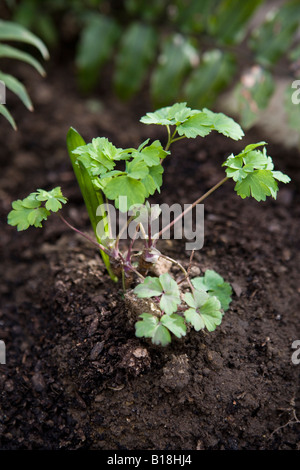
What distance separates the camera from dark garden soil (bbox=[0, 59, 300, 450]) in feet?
4.30

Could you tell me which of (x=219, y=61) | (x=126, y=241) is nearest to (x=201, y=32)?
(x=219, y=61)

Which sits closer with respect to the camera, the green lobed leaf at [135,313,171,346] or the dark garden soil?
the green lobed leaf at [135,313,171,346]

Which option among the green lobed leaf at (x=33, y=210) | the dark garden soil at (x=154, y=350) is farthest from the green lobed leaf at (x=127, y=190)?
the dark garden soil at (x=154, y=350)

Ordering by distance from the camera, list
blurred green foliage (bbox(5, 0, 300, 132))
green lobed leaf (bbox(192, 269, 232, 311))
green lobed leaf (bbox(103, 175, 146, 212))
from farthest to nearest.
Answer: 1. blurred green foliage (bbox(5, 0, 300, 132))
2. green lobed leaf (bbox(192, 269, 232, 311))
3. green lobed leaf (bbox(103, 175, 146, 212))

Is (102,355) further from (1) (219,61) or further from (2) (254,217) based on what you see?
(1) (219,61)

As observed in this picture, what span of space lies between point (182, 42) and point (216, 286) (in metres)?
1.54

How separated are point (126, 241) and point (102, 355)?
0.51 metres

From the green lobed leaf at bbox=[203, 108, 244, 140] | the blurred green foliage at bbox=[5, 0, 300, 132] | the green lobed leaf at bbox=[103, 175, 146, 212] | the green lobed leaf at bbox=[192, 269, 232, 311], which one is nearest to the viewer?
the green lobed leaf at bbox=[103, 175, 146, 212]

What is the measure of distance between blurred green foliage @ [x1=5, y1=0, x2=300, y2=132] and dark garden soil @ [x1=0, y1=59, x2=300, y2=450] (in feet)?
1.88

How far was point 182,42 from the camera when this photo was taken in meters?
2.39

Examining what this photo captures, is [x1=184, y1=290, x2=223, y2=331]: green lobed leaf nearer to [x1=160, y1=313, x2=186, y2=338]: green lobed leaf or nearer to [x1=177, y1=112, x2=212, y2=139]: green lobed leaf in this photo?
[x1=160, y1=313, x2=186, y2=338]: green lobed leaf

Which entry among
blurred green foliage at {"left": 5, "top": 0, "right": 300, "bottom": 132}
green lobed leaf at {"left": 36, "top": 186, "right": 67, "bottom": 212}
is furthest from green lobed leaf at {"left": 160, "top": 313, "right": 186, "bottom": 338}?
blurred green foliage at {"left": 5, "top": 0, "right": 300, "bottom": 132}

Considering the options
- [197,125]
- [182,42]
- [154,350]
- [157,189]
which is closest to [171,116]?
[197,125]

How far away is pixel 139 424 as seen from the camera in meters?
1.30
